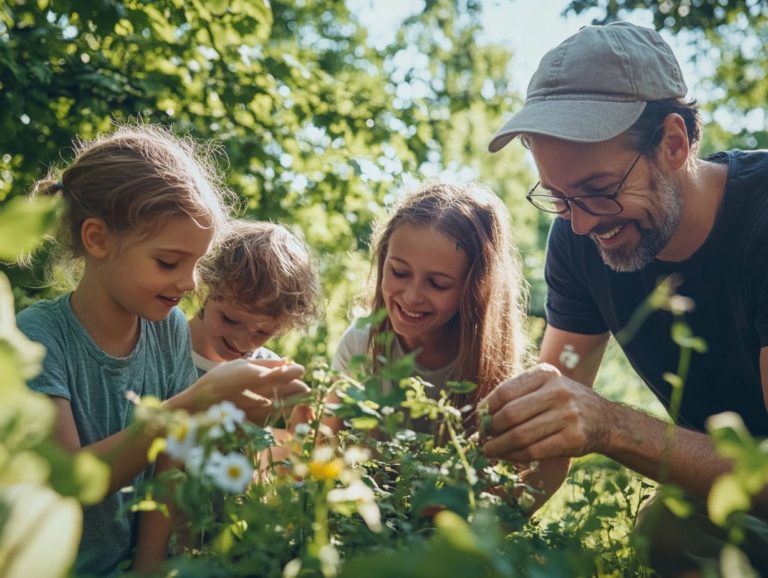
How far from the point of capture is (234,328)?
2.92 m

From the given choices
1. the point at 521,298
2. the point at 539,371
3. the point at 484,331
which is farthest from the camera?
the point at 521,298

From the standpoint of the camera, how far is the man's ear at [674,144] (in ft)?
8.16

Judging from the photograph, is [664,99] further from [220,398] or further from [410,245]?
[220,398]

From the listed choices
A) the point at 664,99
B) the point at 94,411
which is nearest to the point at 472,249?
the point at 664,99

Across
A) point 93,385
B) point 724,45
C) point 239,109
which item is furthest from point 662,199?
point 724,45

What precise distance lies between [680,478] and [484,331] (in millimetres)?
1035

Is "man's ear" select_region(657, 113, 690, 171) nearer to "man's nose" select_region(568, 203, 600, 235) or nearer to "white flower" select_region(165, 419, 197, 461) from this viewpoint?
"man's nose" select_region(568, 203, 600, 235)

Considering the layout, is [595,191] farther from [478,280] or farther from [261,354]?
[261,354]

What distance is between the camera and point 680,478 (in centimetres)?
196

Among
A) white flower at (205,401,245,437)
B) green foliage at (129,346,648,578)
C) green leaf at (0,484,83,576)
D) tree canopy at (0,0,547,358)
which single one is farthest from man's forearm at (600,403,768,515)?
tree canopy at (0,0,547,358)

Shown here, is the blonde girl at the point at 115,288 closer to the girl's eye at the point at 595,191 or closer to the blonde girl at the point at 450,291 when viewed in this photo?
the blonde girl at the point at 450,291

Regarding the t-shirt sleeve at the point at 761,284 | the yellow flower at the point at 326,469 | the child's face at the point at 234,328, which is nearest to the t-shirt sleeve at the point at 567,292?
the t-shirt sleeve at the point at 761,284

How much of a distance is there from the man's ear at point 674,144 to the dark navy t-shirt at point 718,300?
0.17 m

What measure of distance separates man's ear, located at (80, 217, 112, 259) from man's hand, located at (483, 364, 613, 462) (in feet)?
3.68
